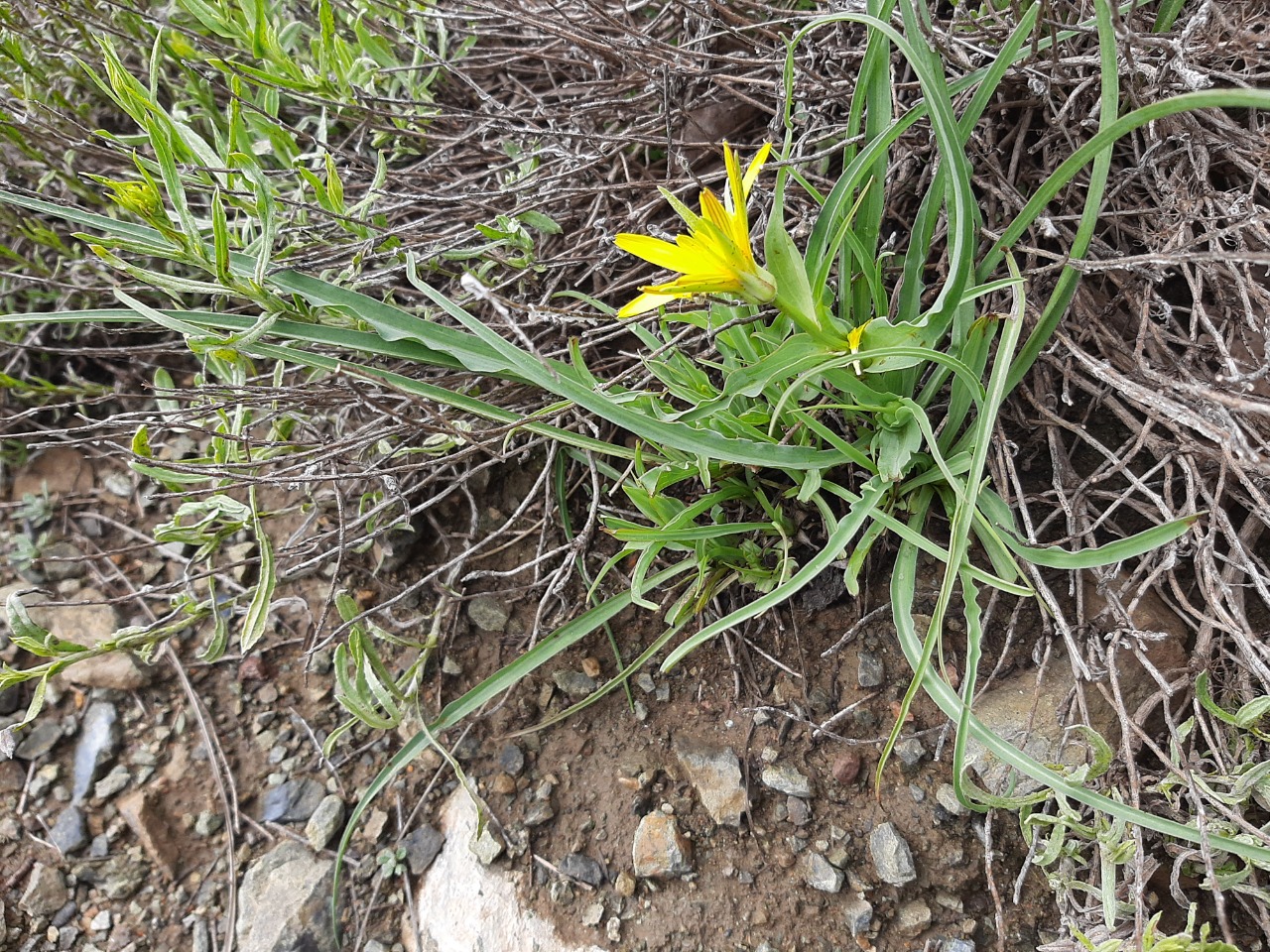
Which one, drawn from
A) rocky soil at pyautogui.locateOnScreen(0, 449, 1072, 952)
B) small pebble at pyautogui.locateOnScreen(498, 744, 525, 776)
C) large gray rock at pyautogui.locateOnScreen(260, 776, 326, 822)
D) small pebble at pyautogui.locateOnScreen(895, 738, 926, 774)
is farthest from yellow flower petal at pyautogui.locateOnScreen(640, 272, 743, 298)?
large gray rock at pyautogui.locateOnScreen(260, 776, 326, 822)

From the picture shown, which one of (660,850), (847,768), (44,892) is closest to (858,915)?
(847,768)

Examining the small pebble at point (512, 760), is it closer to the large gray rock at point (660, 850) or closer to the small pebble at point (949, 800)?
the large gray rock at point (660, 850)

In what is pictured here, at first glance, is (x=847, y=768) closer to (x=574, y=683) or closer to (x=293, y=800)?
(x=574, y=683)

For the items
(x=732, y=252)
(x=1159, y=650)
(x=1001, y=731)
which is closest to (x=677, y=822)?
(x=1001, y=731)

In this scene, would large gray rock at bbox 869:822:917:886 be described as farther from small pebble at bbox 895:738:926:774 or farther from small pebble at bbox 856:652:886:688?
small pebble at bbox 856:652:886:688

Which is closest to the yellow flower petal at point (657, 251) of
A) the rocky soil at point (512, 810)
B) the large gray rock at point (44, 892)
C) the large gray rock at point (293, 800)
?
the rocky soil at point (512, 810)

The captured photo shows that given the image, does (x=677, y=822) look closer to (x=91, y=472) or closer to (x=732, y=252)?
(x=732, y=252)
